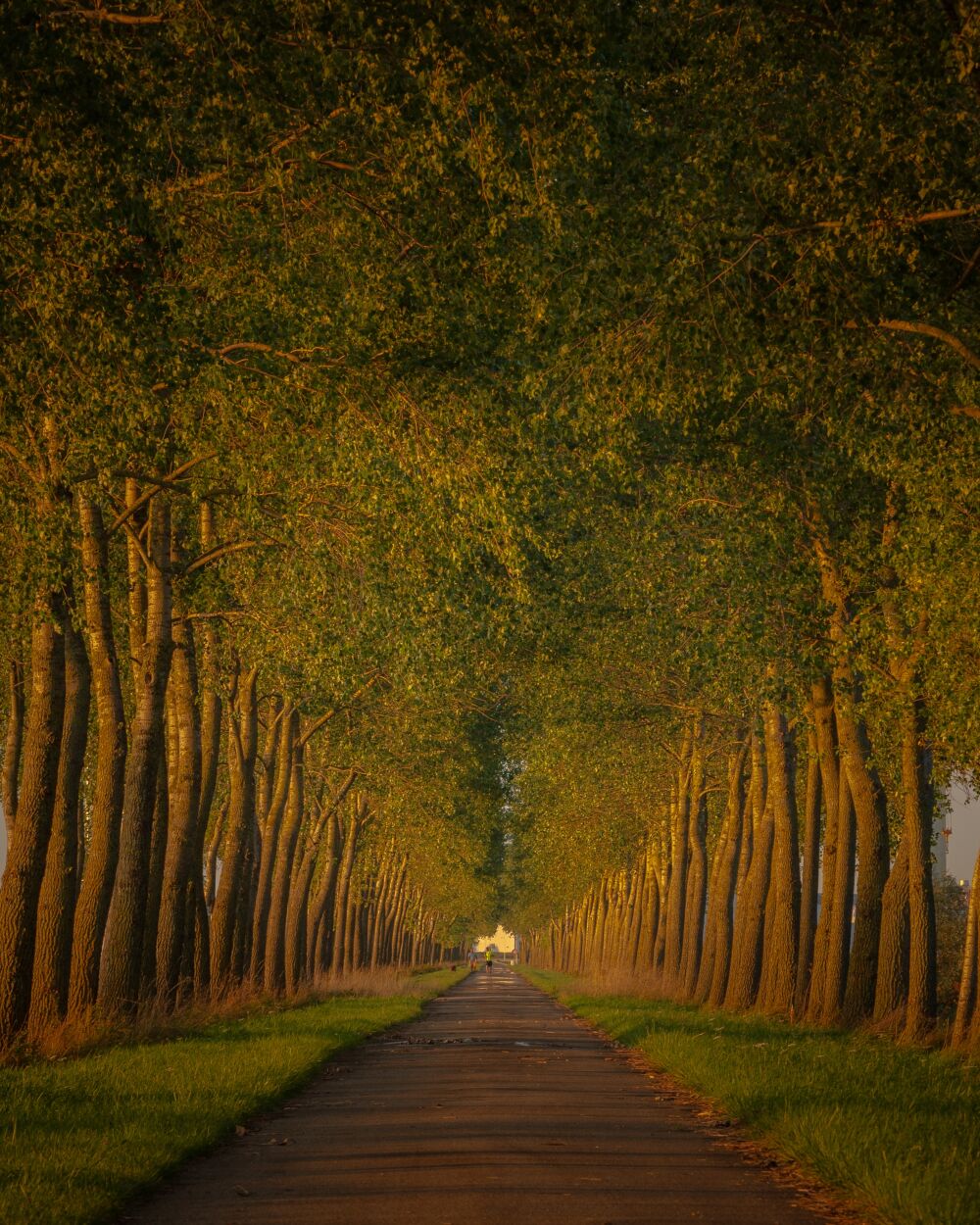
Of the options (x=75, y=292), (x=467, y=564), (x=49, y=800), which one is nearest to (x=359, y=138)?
(x=75, y=292)

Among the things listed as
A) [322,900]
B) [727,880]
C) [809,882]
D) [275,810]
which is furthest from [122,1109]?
[322,900]

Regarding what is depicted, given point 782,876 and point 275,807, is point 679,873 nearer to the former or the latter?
point 275,807

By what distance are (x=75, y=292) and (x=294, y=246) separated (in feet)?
8.14

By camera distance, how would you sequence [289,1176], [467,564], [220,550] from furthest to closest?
[220,550] < [467,564] < [289,1176]

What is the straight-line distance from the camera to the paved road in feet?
27.9

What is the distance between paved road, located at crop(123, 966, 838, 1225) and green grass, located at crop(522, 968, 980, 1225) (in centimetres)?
52

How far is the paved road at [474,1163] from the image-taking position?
27.9 ft

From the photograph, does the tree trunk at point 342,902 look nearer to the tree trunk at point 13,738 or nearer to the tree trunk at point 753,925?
the tree trunk at point 13,738

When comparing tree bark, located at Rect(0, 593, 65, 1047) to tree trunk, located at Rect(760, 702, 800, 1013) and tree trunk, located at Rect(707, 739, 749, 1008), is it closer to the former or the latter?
tree trunk, located at Rect(760, 702, 800, 1013)

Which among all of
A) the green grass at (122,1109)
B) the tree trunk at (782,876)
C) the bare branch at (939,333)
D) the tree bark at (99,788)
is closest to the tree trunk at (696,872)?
the tree trunk at (782,876)

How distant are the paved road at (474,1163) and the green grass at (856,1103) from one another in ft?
1.71

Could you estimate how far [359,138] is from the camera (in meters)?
13.6

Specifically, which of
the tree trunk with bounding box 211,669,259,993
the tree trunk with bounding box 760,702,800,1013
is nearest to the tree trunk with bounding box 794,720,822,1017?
the tree trunk with bounding box 760,702,800,1013

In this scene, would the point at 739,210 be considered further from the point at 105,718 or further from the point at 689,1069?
the point at 105,718
